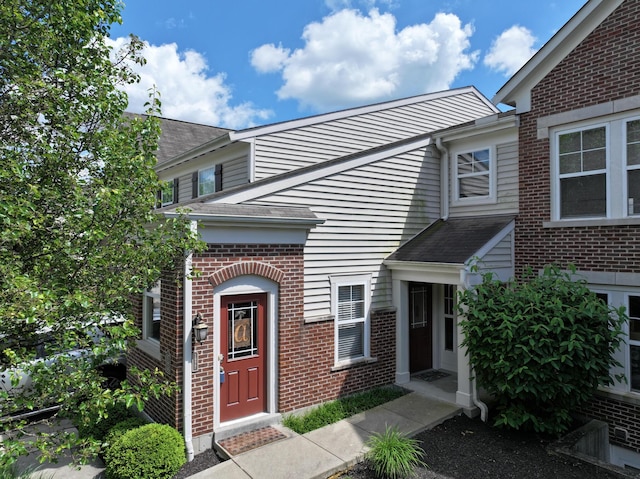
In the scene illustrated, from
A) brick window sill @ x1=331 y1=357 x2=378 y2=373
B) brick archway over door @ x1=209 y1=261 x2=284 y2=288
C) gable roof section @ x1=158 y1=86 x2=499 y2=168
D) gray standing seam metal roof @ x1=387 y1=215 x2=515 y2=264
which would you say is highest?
gable roof section @ x1=158 y1=86 x2=499 y2=168

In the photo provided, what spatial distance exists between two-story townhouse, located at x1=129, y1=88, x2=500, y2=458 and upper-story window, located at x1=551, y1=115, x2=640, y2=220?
115 centimetres

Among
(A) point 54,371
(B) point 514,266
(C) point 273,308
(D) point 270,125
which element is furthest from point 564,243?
(A) point 54,371

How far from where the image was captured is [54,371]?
3.83 meters

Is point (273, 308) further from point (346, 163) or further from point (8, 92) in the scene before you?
point (8, 92)

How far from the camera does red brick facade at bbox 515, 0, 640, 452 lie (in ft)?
23.8

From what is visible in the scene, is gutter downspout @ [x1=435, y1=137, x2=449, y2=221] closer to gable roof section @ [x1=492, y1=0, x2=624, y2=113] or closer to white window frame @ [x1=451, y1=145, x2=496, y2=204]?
white window frame @ [x1=451, y1=145, x2=496, y2=204]

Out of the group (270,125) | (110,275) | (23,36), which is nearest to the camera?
(23,36)

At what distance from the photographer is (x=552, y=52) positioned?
322 inches

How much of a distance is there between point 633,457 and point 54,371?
356 inches

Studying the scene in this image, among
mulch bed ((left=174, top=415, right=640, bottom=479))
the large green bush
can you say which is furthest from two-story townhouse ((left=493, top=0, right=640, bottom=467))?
mulch bed ((left=174, top=415, right=640, bottom=479))

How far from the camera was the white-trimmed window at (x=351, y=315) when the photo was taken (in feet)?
28.9

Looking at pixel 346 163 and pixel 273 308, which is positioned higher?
pixel 346 163

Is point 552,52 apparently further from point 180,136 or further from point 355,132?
point 180,136

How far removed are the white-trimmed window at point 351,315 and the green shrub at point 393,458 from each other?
2.59 metres
